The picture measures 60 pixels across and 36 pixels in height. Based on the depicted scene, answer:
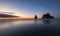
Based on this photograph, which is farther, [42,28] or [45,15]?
[42,28]

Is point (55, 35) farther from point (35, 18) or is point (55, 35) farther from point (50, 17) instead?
point (35, 18)

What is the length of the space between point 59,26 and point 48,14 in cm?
129

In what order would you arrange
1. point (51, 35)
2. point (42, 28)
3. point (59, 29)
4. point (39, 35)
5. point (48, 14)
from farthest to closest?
point (42, 28) → point (59, 29) → point (39, 35) → point (51, 35) → point (48, 14)

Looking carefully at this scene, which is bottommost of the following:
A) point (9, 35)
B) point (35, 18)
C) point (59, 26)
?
point (9, 35)

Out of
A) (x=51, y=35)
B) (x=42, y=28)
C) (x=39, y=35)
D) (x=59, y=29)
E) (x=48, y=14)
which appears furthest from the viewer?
(x=42, y=28)

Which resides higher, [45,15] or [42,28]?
[45,15]

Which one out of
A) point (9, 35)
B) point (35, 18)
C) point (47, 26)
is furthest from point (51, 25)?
point (9, 35)

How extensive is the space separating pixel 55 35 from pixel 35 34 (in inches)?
40.1

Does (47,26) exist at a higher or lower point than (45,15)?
lower

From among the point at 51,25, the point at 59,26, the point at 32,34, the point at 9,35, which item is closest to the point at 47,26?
the point at 51,25

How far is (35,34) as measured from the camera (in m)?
4.09

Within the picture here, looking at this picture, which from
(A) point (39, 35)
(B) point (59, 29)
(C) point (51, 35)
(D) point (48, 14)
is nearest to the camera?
(D) point (48, 14)

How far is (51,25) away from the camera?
4.26m

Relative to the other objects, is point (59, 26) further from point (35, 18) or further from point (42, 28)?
point (35, 18)
